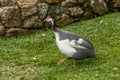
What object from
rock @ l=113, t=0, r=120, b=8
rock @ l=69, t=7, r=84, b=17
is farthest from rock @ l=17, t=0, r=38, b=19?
rock @ l=113, t=0, r=120, b=8

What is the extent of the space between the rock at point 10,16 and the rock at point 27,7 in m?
0.13

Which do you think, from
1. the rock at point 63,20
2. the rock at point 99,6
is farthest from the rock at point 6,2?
the rock at point 99,6

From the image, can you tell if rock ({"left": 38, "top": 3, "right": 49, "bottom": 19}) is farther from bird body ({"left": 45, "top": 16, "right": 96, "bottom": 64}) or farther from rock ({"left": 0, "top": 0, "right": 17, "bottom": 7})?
bird body ({"left": 45, "top": 16, "right": 96, "bottom": 64})

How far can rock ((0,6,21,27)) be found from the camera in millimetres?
9750

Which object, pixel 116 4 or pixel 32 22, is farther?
pixel 116 4

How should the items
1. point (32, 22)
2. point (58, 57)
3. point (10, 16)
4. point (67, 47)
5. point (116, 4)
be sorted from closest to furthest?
point (67, 47)
point (58, 57)
point (10, 16)
point (32, 22)
point (116, 4)

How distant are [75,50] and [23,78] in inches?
41.0

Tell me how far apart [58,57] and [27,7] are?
7.89ft

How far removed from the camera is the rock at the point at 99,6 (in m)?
10.8

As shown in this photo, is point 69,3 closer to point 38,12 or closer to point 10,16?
point 38,12

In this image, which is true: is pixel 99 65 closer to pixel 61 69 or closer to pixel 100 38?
pixel 61 69

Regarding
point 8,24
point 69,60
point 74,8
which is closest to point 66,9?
point 74,8

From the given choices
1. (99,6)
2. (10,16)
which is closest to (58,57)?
(10,16)

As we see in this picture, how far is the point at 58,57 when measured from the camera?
8.00 metres
